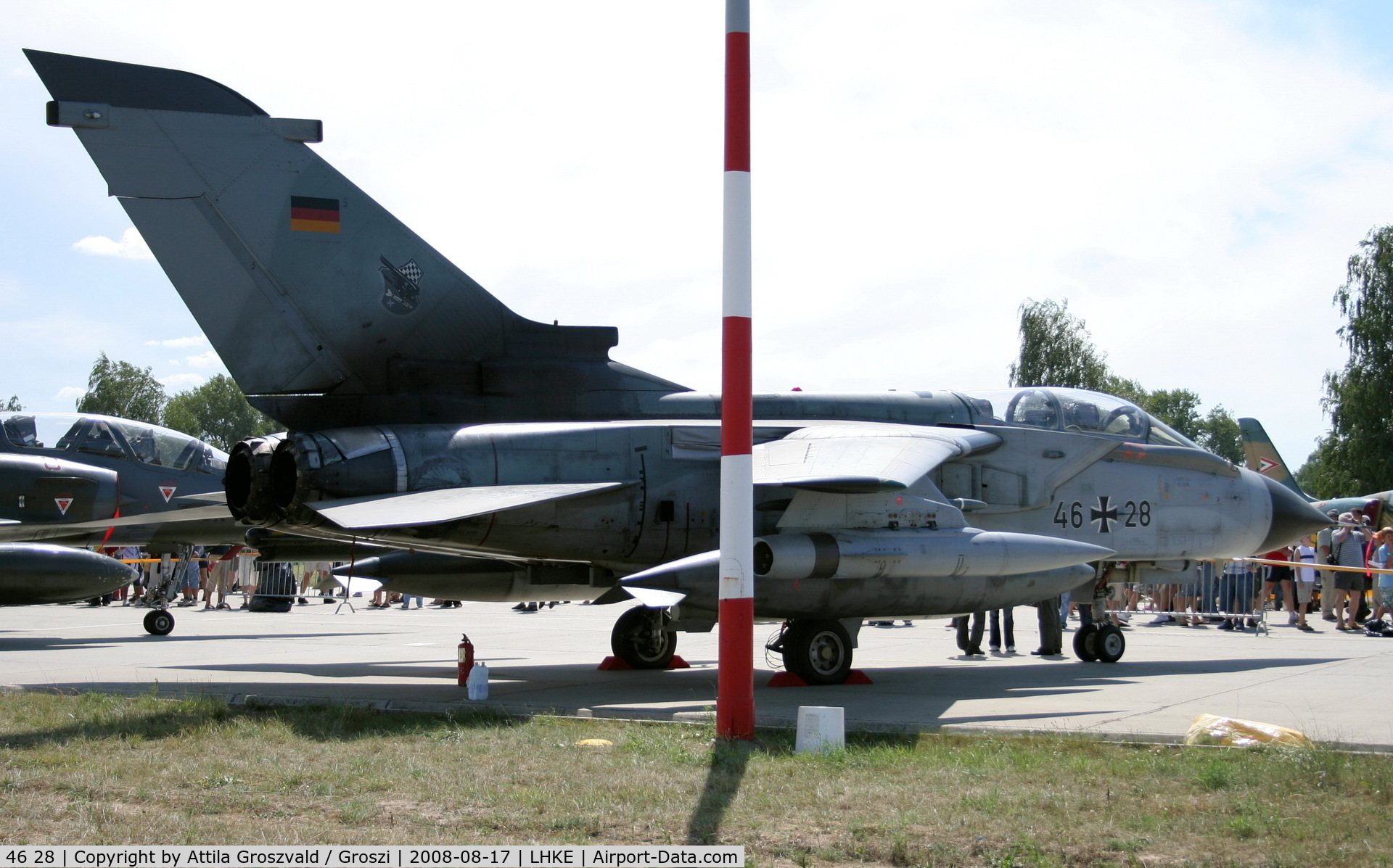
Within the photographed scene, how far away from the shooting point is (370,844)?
440 centimetres

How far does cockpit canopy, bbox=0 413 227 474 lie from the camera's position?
16.0 metres

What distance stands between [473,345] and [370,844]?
7.18m

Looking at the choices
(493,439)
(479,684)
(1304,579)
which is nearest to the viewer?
(479,684)

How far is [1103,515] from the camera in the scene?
12422 mm

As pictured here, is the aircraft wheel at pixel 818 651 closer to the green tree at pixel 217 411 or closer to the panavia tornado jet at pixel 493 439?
the panavia tornado jet at pixel 493 439

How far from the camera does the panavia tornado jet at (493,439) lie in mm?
9555

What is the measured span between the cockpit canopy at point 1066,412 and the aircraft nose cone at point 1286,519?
1664 mm

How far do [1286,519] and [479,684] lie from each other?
385 inches

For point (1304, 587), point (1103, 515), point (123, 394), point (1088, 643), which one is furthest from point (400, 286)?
point (123, 394)

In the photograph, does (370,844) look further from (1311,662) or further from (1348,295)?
(1348,295)

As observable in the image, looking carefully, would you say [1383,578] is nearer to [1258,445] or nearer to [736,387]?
[1258,445]

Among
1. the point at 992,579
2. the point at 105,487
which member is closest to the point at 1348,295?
the point at 992,579

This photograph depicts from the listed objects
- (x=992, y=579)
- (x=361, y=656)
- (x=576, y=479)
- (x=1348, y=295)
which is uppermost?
(x=1348, y=295)

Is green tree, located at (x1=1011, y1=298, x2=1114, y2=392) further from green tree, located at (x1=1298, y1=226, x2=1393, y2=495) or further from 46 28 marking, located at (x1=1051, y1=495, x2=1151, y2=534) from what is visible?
46 28 marking, located at (x1=1051, y1=495, x2=1151, y2=534)
